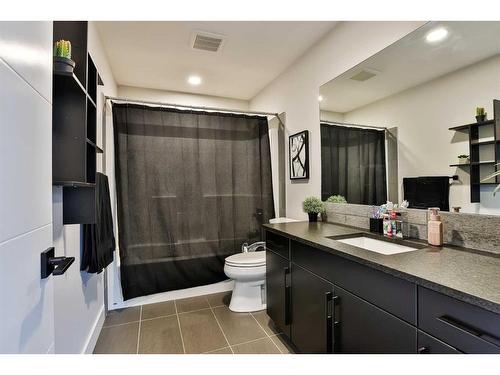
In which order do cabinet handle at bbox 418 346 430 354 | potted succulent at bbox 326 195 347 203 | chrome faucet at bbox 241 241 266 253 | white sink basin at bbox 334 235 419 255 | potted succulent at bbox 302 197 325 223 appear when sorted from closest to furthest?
cabinet handle at bbox 418 346 430 354 → white sink basin at bbox 334 235 419 255 → potted succulent at bbox 326 195 347 203 → potted succulent at bbox 302 197 325 223 → chrome faucet at bbox 241 241 266 253

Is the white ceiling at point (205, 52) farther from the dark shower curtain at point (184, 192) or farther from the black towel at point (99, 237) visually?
the black towel at point (99, 237)

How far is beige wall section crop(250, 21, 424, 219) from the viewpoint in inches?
66.5

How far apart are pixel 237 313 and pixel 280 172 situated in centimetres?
154

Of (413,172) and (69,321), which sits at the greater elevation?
(413,172)

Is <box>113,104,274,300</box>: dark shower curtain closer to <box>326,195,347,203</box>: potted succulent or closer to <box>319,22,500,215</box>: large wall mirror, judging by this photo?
<box>326,195,347,203</box>: potted succulent

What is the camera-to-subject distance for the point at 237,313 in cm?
232

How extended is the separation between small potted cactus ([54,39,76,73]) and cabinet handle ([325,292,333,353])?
62.2 inches

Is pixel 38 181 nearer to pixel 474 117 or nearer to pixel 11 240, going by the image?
pixel 11 240

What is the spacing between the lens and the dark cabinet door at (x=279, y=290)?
173 centimetres

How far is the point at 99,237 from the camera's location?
1750 mm

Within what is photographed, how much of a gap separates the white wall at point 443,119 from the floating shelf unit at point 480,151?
18 millimetres

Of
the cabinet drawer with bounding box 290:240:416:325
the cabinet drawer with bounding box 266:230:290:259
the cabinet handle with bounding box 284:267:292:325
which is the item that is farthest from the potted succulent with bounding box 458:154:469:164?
the cabinet handle with bounding box 284:267:292:325
